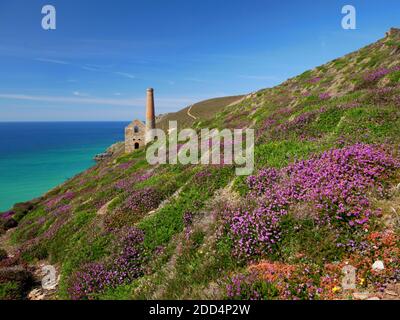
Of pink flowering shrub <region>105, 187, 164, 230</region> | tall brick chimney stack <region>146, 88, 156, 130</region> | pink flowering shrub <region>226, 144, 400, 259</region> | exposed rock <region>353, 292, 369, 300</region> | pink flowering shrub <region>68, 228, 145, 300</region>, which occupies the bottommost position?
pink flowering shrub <region>68, 228, 145, 300</region>

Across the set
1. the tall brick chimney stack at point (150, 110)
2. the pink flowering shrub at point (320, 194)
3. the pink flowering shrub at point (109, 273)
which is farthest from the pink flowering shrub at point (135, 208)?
the tall brick chimney stack at point (150, 110)

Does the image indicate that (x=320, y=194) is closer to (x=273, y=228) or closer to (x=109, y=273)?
(x=273, y=228)

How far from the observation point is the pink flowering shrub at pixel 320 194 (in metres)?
6.50

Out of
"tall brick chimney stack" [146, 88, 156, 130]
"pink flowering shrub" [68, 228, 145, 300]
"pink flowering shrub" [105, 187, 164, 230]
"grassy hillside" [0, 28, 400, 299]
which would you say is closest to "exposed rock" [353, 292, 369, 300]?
"grassy hillside" [0, 28, 400, 299]

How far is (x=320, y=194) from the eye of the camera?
697 cm

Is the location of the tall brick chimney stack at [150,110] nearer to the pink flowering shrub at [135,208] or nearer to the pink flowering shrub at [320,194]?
the pink flowering shrub at [135,208]

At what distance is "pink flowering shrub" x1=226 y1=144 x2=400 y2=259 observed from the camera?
21.3 ft

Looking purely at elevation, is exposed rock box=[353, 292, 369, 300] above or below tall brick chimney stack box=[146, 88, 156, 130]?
below

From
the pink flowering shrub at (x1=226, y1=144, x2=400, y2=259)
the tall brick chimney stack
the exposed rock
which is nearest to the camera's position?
the exposed rock

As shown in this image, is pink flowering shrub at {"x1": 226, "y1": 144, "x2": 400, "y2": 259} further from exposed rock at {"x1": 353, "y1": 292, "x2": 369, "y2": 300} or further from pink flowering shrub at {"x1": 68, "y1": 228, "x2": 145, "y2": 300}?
pink flowering shrub at {"x1": 68, "y1": 228, "x2": 145, "y2": 300}
